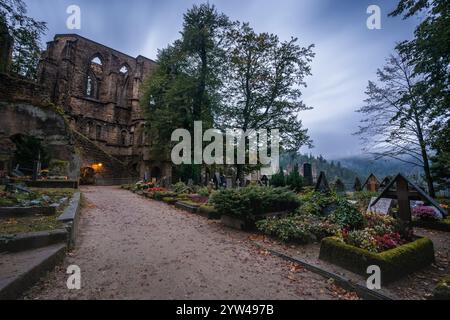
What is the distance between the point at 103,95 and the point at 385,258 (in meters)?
37.8

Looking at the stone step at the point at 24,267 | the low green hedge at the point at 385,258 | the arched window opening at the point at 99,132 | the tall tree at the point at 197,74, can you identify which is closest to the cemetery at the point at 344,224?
the low green hedge at the point at 385,258

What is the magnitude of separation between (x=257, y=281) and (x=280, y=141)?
1482 centimetres

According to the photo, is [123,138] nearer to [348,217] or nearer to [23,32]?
[23,32]

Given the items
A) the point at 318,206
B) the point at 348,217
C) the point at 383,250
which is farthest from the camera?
the point at 318,206

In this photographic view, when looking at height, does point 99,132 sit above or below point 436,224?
above

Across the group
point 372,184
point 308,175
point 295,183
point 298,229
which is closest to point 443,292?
point 298,229

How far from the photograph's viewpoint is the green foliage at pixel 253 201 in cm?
634

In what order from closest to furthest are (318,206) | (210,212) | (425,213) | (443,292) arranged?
(443,292) → (318,206) → (425,213) → (210,212)

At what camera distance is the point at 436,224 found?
292 inches

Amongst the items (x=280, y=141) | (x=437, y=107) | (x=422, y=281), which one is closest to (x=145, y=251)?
(x=422, y=281)

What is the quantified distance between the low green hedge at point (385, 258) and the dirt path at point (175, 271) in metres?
0.61

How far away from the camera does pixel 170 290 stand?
2.80 meters

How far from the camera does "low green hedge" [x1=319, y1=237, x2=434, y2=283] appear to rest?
3238mm

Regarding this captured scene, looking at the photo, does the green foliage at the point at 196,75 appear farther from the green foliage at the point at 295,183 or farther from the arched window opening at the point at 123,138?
the arched window opening at the point at 123,138
